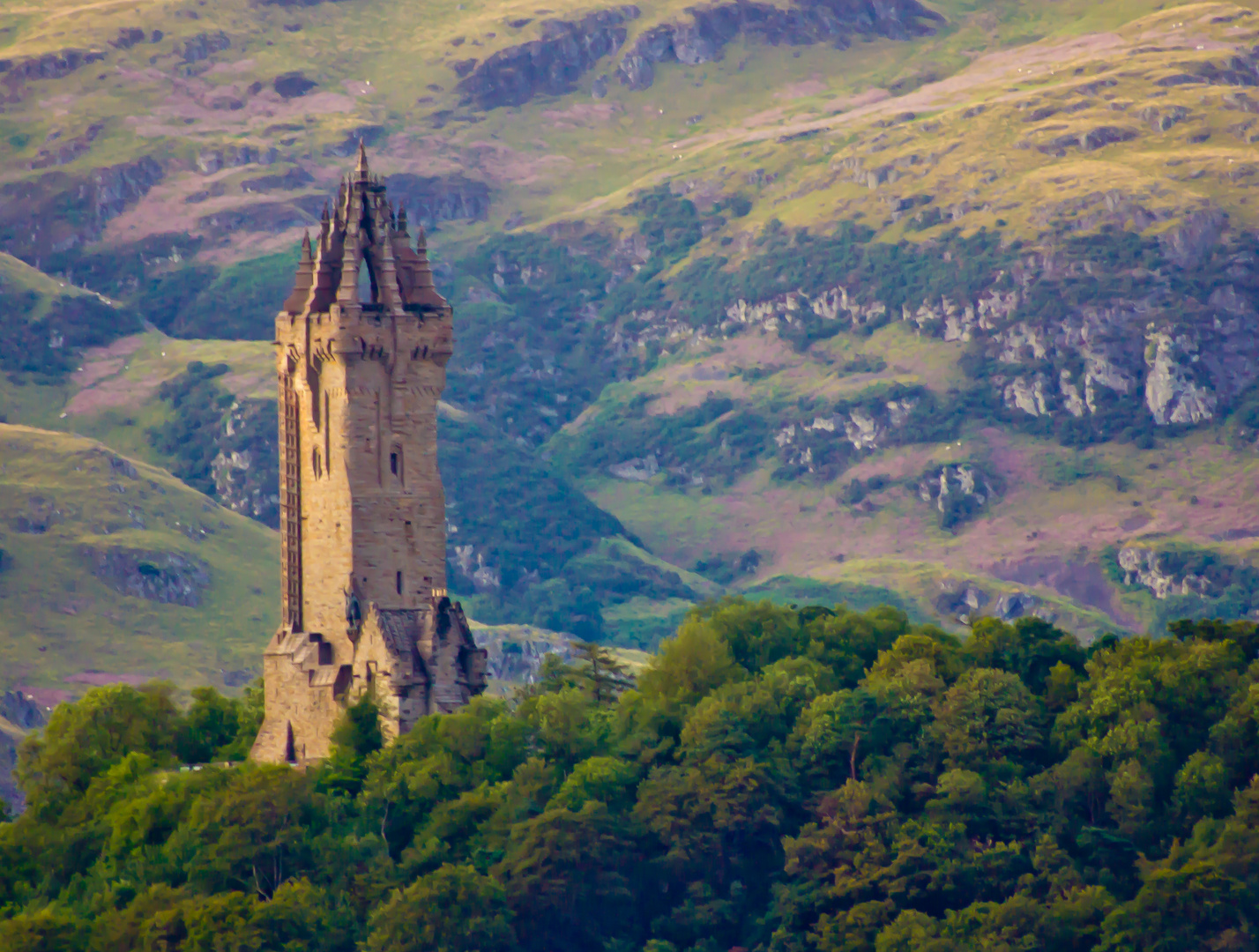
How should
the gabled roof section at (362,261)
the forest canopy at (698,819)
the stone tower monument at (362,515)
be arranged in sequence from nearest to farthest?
the forest canopy at (698,819), the stone tower monument at (362,515), the gabled roof section at (362,261)

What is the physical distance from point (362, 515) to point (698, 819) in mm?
20880

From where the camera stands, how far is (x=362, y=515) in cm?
14075

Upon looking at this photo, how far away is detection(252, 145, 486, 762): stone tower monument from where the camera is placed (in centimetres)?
13962

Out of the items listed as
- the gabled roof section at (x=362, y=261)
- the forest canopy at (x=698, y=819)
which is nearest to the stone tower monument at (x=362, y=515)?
the gabled roof section at (x=362, y=261)

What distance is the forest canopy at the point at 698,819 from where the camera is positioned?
12938 cm

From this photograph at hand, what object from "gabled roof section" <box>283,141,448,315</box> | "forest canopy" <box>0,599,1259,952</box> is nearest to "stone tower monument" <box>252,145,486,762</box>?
"gabled roof section" <box>283,141,448,315</box>

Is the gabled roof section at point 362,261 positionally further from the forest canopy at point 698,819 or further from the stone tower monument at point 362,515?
the forest canopy at point 698,819

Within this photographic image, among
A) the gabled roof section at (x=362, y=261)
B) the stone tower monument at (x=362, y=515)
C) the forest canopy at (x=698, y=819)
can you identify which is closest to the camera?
the forest canopy at (x=698, y=819)

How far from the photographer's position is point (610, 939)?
133500 millimetres

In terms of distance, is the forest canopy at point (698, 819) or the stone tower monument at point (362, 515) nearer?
the forest canopy at point (698, 819)

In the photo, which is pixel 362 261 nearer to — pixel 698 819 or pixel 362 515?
pixel 362 515

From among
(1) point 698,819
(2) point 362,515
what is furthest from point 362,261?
(1) point 698,819

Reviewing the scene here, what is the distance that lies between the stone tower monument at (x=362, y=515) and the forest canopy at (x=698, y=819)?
259 cm

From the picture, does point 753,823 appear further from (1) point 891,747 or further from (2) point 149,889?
(2) point 149,889
